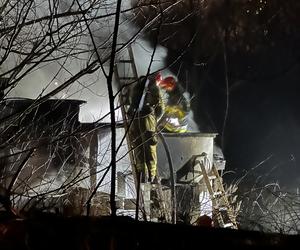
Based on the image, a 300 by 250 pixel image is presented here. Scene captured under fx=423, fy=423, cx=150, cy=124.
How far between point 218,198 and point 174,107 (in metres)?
3.80

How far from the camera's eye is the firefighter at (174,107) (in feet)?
53.4

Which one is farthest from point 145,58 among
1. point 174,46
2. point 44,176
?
point 44,176

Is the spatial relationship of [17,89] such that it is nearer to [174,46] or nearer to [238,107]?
[174,46]

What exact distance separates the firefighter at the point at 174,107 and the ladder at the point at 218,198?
5.06 feet

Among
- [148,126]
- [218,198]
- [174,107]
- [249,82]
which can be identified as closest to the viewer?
[148,126]

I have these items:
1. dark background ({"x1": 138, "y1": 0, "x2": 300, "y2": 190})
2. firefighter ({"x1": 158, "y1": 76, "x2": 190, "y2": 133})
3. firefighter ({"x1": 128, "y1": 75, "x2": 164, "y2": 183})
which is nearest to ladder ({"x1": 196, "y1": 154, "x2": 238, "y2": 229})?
firefighter ({"x1": 158, "y1": 76, "x2": 190, "y2": 133})

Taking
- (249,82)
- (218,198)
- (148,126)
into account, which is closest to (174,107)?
(148,126)

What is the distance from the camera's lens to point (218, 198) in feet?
50.9

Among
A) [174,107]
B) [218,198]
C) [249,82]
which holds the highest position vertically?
[249,82]

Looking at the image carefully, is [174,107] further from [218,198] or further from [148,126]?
[218,198]

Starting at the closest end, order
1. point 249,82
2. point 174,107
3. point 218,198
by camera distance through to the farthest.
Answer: point 218,198 < point 174,107 < point 249,82

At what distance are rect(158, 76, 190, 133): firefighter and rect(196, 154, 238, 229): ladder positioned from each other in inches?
60.7

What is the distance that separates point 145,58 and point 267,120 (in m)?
8.62

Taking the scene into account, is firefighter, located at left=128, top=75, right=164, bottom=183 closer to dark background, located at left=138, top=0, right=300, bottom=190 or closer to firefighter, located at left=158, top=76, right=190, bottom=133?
firefighter, located at left=158, top=76, right=190, bottom=133
